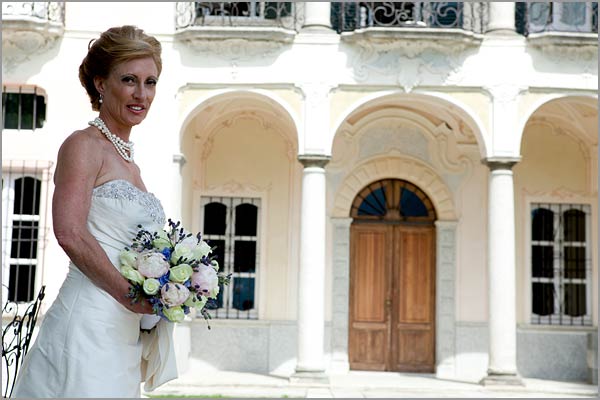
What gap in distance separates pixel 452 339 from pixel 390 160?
11.5ft

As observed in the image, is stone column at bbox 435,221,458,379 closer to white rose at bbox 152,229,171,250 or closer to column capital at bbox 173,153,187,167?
column capital at bbox 173,153,187,167

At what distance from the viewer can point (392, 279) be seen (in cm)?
1602

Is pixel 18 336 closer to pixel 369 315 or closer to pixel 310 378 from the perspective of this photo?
pixel 310 378

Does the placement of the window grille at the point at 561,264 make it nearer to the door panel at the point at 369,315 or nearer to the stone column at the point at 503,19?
the door panel at the point at 369,315

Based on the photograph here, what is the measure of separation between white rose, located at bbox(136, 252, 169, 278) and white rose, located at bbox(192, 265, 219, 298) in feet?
0.42

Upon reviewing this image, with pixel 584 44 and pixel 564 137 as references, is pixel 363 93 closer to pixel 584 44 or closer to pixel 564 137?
pixel 584 44

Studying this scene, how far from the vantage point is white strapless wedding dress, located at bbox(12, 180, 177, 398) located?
9.23 ft

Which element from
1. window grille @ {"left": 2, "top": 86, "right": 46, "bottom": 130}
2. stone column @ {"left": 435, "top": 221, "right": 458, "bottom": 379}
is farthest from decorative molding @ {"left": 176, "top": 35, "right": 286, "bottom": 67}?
stone column @ {"left": 435, "top": 221, "right": 458, "bottom": 379}

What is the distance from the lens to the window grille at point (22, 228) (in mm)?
13648

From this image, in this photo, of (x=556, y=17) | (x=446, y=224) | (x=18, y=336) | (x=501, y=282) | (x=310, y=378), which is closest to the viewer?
(x=18, y=336)

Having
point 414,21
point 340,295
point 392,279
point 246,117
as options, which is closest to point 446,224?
point 392,279

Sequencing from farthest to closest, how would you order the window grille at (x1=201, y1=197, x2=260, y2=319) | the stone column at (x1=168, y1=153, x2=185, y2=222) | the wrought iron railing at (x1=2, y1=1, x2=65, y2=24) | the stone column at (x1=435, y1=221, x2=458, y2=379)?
the window grille at (x1=201, y1=197, x2=260, y2=319) → the stone column at (x1=435, y1=221, x2=458, y2=379) → the stone column at (x1=168, y1=153, x2=185, y2=222) → the wrought iron railing at (x1=2, y1=1, x2=65, y2=24)

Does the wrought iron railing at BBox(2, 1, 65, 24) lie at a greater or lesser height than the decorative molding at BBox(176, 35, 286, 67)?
greater

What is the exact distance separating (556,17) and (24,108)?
8.99 metres
